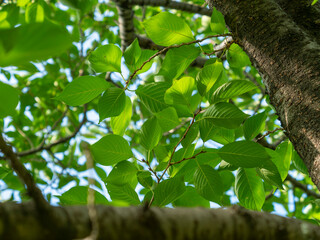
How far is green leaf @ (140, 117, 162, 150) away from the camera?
1167mm

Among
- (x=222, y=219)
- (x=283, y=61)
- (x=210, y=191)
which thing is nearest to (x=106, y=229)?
(x=222, y=219)

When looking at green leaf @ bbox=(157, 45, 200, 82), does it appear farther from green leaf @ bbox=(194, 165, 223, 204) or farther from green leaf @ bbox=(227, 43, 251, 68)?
green leaf @ bbox=(194, 165, 223, 204)

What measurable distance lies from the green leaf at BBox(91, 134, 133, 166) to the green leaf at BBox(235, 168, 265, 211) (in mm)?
486

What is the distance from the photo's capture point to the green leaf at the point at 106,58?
1.26m

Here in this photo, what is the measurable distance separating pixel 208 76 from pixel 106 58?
1.41 ft

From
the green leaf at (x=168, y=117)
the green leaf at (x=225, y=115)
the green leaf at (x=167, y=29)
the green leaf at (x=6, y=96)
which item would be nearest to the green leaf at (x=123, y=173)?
the green leaf at (x=168, y=117)

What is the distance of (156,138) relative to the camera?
3.85ft

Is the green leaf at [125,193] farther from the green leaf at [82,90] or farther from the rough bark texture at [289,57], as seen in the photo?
the rough bark texture at [289,57]

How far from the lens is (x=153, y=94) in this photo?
4.11 ft

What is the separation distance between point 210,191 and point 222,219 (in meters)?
0.54

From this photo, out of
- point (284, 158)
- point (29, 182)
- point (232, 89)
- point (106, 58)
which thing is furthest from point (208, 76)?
point (29, 182)

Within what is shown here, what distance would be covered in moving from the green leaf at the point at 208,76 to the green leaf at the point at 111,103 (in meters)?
0.33

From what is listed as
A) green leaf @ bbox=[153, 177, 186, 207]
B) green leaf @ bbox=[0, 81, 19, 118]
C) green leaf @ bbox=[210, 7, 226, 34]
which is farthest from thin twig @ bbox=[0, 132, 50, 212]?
green leaf @ bbox=[210, 7, 226, 34]

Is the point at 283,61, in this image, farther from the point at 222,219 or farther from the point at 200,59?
the point at 200,59
